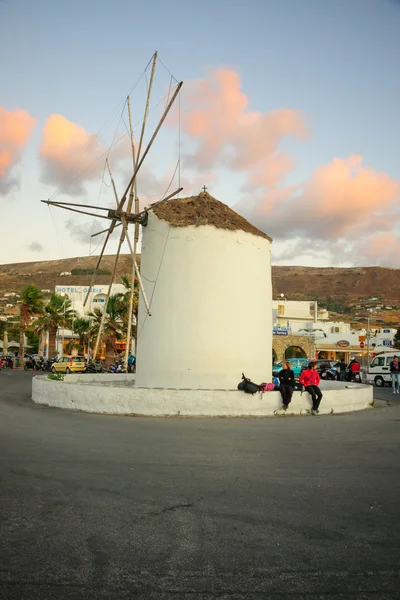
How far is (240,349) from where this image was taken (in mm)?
20219

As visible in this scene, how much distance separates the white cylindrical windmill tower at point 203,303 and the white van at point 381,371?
18533 mm

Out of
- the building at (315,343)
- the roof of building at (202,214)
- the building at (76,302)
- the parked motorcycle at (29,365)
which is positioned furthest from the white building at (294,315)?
the roof of building at (202,214)

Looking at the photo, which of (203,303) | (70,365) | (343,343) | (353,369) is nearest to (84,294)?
(343,343)

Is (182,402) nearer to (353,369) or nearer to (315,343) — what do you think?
(353,369)

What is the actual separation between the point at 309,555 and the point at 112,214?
800 inches

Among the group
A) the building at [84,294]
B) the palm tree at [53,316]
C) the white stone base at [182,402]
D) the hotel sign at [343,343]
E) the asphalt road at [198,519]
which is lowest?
the asphalt road at [198,519]

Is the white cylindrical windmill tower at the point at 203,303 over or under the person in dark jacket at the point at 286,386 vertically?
over

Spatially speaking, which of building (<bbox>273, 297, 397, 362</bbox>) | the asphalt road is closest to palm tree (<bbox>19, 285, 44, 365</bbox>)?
building (<bbox>273, 297, 397, 362</bbox>)

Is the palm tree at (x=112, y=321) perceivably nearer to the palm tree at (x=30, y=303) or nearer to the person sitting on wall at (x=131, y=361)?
the person sitting on wall at (x=131, y=361)

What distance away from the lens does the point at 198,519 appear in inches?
227

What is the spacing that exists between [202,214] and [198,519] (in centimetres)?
1574

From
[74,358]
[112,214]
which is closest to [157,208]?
[112,214]

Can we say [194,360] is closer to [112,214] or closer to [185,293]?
[185,293]

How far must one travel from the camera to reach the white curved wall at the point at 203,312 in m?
19.8
